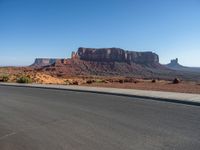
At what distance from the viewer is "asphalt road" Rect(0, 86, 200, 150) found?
287 inches

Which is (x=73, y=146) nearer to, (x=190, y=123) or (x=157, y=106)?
(x=190, y=123)

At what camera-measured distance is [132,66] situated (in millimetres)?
143125

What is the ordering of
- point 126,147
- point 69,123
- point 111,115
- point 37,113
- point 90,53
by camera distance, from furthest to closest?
point 90,53, point 37,113, point 111,115, point 69,123, point 126,147

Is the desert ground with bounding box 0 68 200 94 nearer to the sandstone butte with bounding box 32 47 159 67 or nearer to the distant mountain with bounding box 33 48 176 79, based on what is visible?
the distant mountain with bounding box 33 48 176 79

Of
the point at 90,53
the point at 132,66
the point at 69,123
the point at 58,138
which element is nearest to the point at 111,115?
the point at 69,123

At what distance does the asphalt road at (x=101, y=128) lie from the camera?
7.30 m

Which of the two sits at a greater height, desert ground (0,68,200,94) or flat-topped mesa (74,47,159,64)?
flat-topped mesa (74,47,159,64)

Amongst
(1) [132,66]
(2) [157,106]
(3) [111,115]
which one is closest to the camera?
(3) [111,115]

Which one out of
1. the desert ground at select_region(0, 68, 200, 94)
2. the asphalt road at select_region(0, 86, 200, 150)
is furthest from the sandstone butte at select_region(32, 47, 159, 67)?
the asphalt road at select_region(0, 86, 200, 150)

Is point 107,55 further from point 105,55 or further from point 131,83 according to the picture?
point 131,83

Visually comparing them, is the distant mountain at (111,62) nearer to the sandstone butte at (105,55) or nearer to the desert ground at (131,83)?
the sandstone butte at (105,55)

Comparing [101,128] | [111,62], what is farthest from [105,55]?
[101,128]

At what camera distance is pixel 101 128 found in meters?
8.93

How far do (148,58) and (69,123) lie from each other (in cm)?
15964
